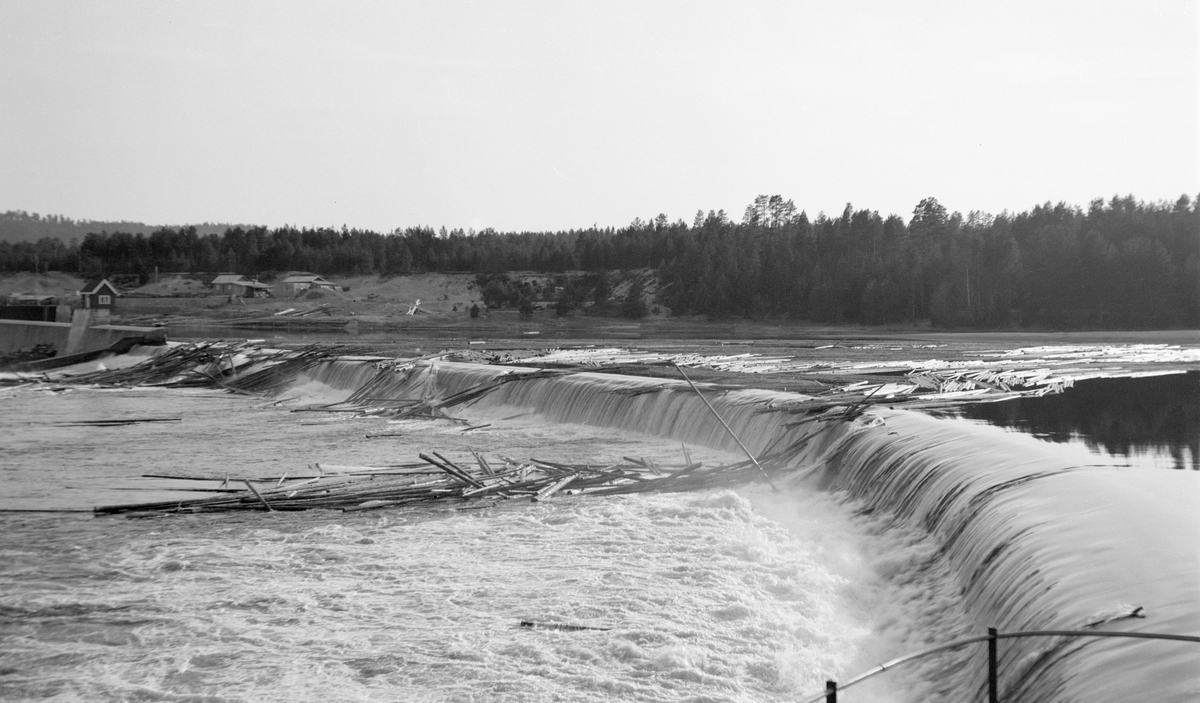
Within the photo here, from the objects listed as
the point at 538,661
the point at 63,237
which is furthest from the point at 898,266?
the point at 63,237

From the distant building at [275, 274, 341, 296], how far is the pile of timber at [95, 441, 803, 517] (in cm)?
9769

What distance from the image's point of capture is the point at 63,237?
150750mm

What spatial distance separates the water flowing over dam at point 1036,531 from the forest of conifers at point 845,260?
47756 millimetres

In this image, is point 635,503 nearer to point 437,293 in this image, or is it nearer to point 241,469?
point 241,469

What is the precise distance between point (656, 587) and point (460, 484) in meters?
4.80

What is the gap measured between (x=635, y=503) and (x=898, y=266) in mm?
65569

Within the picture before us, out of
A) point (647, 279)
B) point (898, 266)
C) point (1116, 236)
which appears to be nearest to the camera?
point (1116, 236)

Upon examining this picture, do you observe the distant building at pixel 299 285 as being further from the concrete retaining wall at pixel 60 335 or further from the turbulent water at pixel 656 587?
the turbulent water at pixel 656 587

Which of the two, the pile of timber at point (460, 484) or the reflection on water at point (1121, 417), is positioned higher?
the reflection on water at point (1121, 417)

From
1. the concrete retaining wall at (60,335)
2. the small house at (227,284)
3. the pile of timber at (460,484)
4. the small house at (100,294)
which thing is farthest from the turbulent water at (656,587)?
the small house at (227,284)

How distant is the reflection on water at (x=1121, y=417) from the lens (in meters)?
12.3

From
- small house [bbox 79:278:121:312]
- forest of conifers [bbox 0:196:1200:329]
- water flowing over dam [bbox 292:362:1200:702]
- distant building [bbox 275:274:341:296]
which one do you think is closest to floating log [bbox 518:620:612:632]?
water flowing over dam [bbox 292:362:1200:702]

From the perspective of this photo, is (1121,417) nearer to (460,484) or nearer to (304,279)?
(460,484)

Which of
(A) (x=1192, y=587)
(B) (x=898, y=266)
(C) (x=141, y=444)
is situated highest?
(B) (x=898, y=266)
